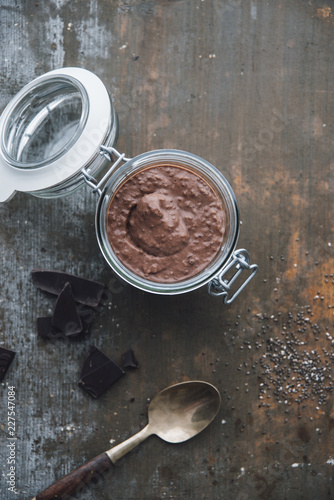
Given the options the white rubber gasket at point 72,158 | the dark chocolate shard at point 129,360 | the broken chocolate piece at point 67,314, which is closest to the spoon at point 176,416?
the dark chocolate shard at point 129,360

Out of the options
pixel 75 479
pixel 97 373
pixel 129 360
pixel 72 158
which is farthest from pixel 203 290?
pixel 75 479

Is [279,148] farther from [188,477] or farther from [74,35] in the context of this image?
[188,477]

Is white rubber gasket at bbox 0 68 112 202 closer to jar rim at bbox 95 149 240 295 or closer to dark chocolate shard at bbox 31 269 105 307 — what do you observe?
jar rim at bbox 95 149 240 295

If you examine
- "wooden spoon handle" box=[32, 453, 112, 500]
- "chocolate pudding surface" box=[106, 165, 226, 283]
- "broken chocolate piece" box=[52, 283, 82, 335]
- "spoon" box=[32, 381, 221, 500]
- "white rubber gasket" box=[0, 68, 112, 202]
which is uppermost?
"white rubber gasket" box=[0, 68, 112, 202]

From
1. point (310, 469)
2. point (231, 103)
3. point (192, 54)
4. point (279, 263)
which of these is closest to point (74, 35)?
point (192, 54)

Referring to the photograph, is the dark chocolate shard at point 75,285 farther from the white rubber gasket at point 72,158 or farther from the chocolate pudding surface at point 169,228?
the white rubber gasket at point 72,158

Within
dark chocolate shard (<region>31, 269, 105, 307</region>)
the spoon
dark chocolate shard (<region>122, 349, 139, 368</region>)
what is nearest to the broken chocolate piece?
dark chocolate shard (<region>31, 269, 105, 307</region>)
